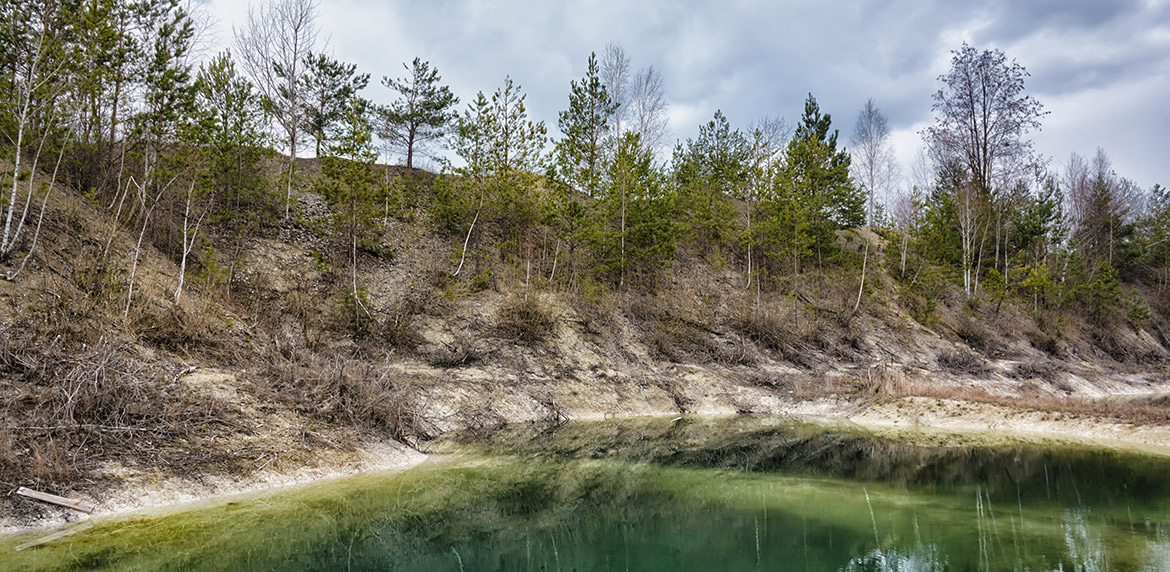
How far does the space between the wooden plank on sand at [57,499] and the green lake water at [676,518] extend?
0.53 m

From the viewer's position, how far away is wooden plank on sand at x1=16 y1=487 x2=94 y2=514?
705 centimetres

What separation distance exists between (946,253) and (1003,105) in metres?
10.8

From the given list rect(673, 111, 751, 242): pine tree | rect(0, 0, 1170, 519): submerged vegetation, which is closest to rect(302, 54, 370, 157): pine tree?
rect(0, 0, 1170, 519): submerged vegetation

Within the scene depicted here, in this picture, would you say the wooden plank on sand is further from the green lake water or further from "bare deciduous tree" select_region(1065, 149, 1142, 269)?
"bare deciduous tree" select_region(1065, 149, 1142, 269)

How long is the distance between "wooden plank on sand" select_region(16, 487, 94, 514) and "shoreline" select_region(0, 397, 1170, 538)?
0.08m

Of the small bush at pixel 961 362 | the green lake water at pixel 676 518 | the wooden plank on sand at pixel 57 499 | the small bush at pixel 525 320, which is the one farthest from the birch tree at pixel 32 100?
the small bush at pixel 961 362

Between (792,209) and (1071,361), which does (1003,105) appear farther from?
(792,209)

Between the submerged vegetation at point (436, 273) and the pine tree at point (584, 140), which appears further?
the pine tree at point (584, 140)

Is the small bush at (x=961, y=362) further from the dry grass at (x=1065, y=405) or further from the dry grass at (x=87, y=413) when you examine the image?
the dry grass at (x=87, y=413)

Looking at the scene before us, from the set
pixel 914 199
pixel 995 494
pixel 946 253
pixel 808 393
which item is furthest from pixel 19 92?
pixel 946 253

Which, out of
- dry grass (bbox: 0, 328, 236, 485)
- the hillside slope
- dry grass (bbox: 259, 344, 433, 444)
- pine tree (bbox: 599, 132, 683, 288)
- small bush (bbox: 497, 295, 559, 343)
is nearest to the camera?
dry grass (bbox: 0, 328, 236, 485)

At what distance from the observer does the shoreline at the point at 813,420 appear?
779 cm

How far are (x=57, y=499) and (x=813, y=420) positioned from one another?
1662 cm

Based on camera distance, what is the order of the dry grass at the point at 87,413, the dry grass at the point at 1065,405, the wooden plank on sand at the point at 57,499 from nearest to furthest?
the wooden plank on sand at the point at 57,499 < the dry grass at the point at 87,413 < the dry grass at the point at 1065,405
